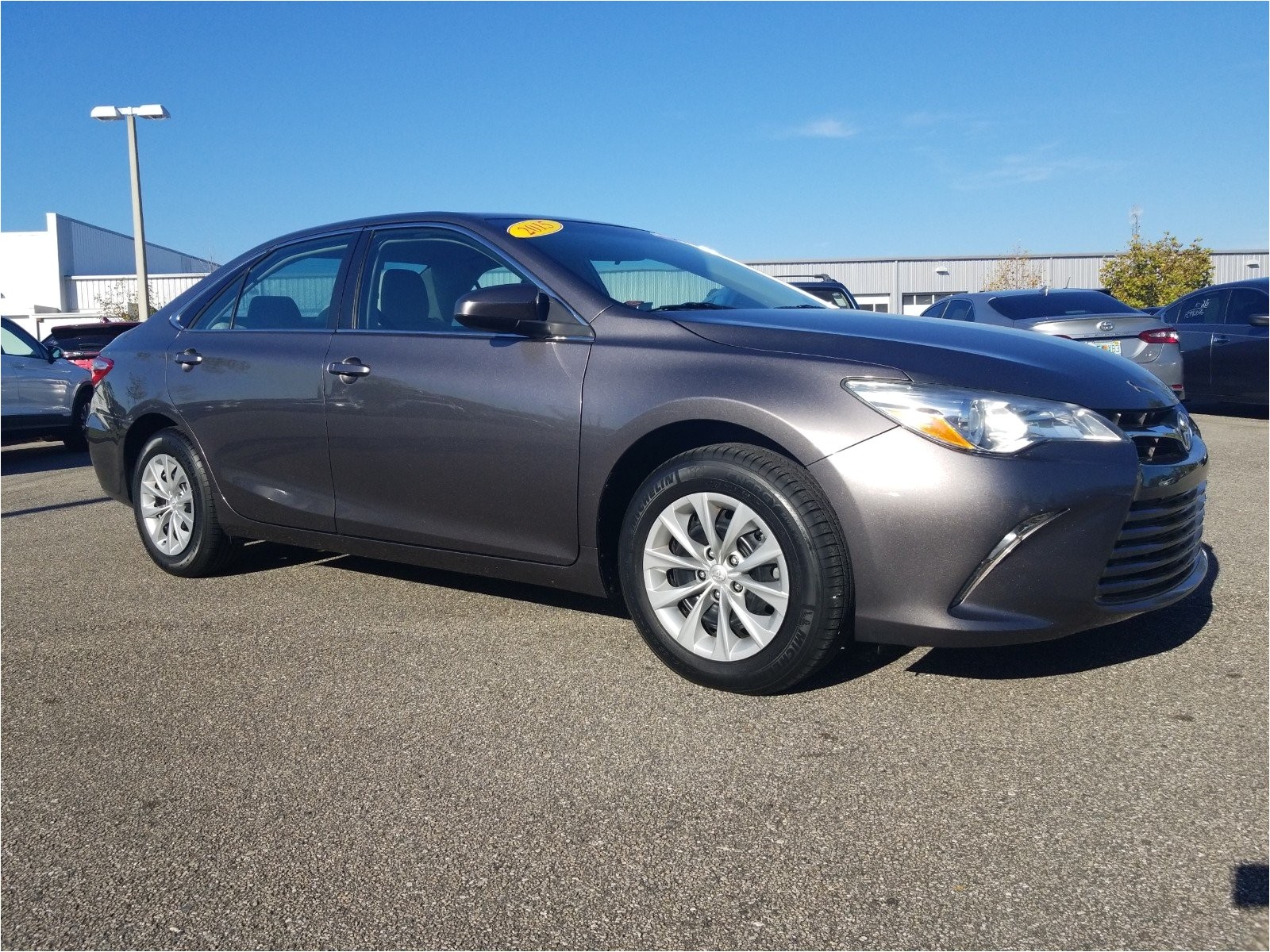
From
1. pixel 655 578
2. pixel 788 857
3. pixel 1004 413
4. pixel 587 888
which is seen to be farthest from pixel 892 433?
pixel 587 888

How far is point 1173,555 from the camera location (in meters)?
3.56

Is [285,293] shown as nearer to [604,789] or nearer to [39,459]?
[604,789]

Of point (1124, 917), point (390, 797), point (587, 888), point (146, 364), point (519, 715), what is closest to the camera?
point (1124, 917)

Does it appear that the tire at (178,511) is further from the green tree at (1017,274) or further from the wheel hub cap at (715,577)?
the green tree at (1017,274)

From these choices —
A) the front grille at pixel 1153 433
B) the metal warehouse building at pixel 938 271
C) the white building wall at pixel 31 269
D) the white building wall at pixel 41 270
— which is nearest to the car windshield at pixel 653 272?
the front grille at pixel 1153 433

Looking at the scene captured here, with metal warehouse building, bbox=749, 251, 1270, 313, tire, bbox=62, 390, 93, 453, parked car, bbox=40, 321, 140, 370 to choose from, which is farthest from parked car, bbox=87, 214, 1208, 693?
metal warehouse building, bbox=749, 251, 1270, 313

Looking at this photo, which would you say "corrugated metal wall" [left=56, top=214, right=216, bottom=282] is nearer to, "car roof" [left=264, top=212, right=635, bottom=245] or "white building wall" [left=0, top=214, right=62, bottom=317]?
"white building wall" [left=0, top=214, right=62, bottom=317]

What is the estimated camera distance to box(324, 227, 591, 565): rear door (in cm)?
401

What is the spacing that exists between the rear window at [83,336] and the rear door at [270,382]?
1085cm

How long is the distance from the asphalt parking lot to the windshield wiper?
121 cm

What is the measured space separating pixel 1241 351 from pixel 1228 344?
16 centimetres

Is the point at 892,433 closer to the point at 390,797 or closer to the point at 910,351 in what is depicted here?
the point at 910,351

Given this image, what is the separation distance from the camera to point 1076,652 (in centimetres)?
389

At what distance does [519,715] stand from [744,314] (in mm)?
1568
